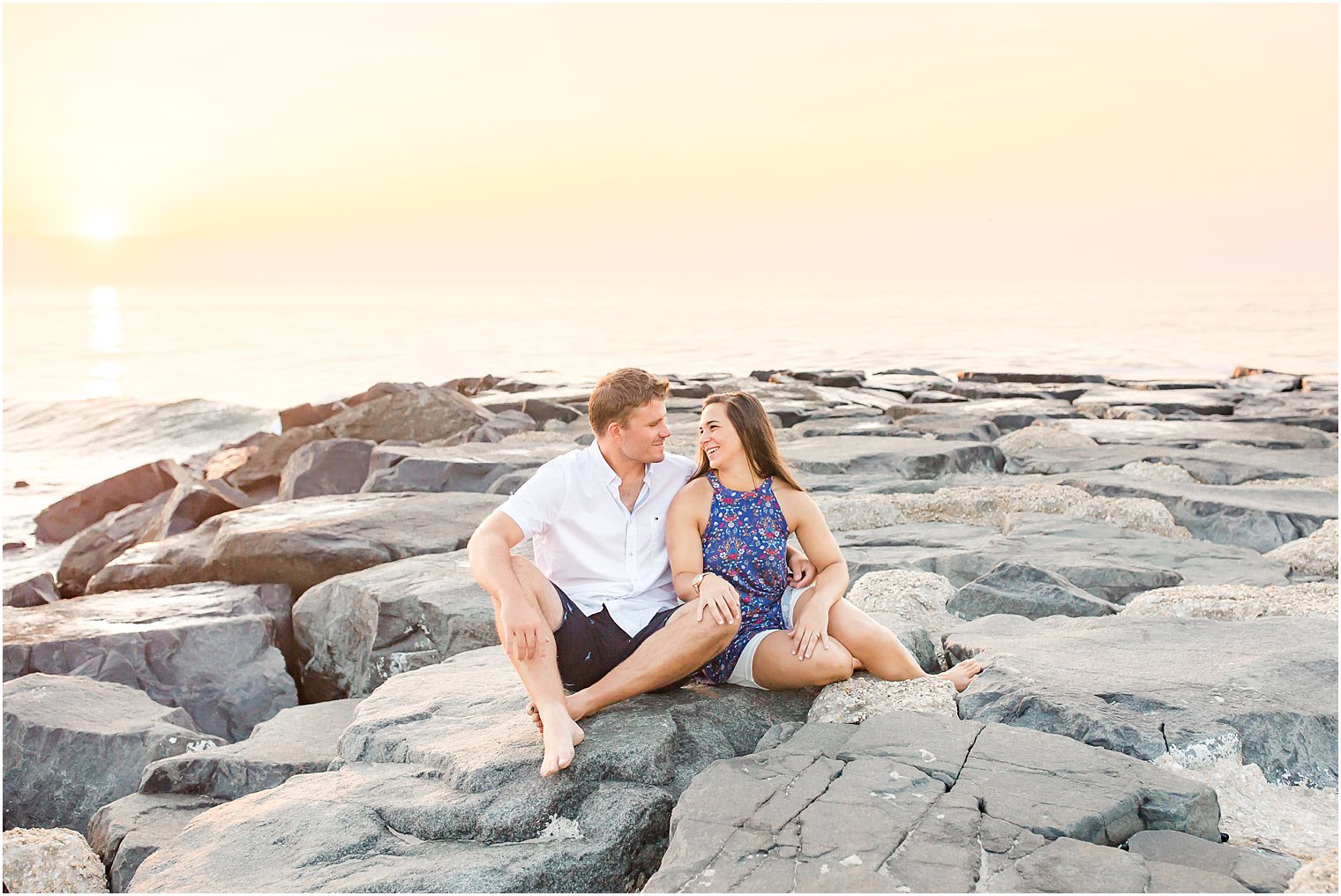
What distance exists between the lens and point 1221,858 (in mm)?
2629

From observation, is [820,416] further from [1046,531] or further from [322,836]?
[322,836]

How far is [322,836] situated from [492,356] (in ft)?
119

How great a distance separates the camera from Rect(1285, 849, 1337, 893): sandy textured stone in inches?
91.4

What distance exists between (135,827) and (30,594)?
5040 mm

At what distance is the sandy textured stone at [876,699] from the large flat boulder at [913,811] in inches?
11.5

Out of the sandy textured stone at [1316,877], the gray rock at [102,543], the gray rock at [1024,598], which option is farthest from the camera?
the gray rock at [102,543]

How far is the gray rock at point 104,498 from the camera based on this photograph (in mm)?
11578

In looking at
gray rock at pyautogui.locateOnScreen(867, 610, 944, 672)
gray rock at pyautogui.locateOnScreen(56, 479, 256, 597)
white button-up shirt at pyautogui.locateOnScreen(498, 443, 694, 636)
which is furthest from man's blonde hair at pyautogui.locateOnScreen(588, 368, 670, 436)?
gray rock at pyautogui.locateOnScreen(56, 479, 256, 597)

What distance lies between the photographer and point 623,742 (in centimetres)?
338

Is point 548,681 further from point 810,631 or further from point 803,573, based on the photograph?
point 803,573

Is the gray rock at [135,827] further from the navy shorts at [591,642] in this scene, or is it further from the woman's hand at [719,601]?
the woman's hand at [719,601]

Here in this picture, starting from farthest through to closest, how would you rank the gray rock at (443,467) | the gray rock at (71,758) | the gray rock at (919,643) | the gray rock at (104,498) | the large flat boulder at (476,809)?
the gray rock at (104,498) < the gray rock at (443,467) < the gray rock at (71,758) < the gray rock at (919,643) < the large flat boulder at (476,809)

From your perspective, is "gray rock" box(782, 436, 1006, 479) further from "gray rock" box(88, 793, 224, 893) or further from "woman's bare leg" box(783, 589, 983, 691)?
"gray rock" box(88, 793, 224, 893)

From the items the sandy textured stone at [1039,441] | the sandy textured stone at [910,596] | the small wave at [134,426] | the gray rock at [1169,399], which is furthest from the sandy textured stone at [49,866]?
the small wave at [134,426]
